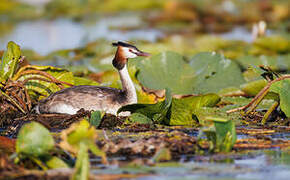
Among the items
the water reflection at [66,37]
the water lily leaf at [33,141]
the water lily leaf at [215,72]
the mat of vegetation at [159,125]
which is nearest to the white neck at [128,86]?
the mat of vegetation at [159,125]

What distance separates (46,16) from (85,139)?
95.1 ft

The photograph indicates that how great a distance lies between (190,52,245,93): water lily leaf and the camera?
8.09 m

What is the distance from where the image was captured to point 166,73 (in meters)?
8.15

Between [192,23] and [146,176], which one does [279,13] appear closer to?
[192,23]

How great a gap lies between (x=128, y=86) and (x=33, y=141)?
3333 millimetres

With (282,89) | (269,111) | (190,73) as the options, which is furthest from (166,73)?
(282,89)

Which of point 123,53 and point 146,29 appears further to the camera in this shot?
point 146,29

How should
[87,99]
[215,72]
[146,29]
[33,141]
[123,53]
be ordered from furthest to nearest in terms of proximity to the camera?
[146,29] → [215,72] → [123,53] → [87,99] → [33,141]

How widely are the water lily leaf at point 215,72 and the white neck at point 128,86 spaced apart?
1047 millimetres

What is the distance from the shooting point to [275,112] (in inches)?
251

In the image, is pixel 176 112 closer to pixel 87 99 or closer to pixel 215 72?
pixel 87 99

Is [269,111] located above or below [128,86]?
below

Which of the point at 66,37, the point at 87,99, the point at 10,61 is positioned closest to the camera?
the point at 10,61

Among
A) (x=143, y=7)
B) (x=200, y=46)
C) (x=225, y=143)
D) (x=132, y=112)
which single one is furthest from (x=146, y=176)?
(x=143, y=7)
